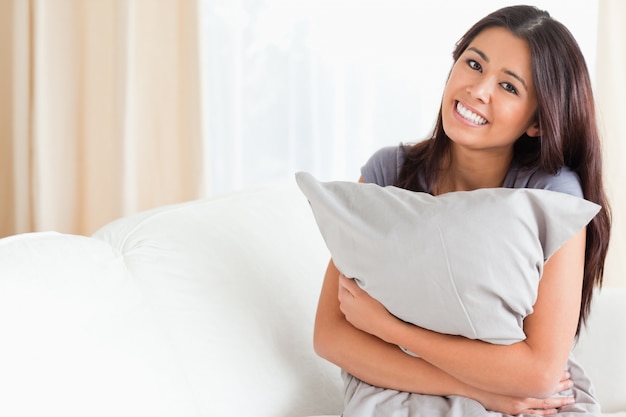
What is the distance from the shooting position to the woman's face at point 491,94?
1466mm

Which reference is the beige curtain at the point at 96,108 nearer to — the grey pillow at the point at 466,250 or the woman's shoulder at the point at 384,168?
the woman's shoulder at the point at 384,168

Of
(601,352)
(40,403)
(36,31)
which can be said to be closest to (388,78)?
(36,31)

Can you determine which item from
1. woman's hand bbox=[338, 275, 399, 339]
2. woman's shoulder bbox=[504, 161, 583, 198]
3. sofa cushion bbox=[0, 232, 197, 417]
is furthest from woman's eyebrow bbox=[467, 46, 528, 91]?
sofa cushion bbox=[0, 232, 197, 417]

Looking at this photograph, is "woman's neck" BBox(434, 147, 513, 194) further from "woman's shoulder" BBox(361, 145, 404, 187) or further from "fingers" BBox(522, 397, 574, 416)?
"fingers" BBox(522, 397, 574, 416)

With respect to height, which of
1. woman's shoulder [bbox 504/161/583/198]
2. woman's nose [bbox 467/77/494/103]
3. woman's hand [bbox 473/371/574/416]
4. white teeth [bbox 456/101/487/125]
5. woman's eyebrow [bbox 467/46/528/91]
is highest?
woman's eyebrow [bbox 467/46/528/91]

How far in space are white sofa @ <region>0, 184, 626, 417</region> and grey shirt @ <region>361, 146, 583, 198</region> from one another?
9.1 inches

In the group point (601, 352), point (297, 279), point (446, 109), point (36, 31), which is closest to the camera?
point (446, 109)

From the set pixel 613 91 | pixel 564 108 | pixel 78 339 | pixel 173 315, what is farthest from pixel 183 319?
pixel 613 91

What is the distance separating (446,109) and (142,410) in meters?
0.76

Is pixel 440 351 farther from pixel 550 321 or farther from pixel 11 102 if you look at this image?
pixel 11 102

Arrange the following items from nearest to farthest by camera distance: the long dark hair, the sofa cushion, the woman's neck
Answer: the sofa cushion
the long dark hair
the woman's neck

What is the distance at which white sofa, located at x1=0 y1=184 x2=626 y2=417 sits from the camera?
1210 mm

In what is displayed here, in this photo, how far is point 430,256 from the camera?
4.13 ft

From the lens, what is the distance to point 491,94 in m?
1.47
